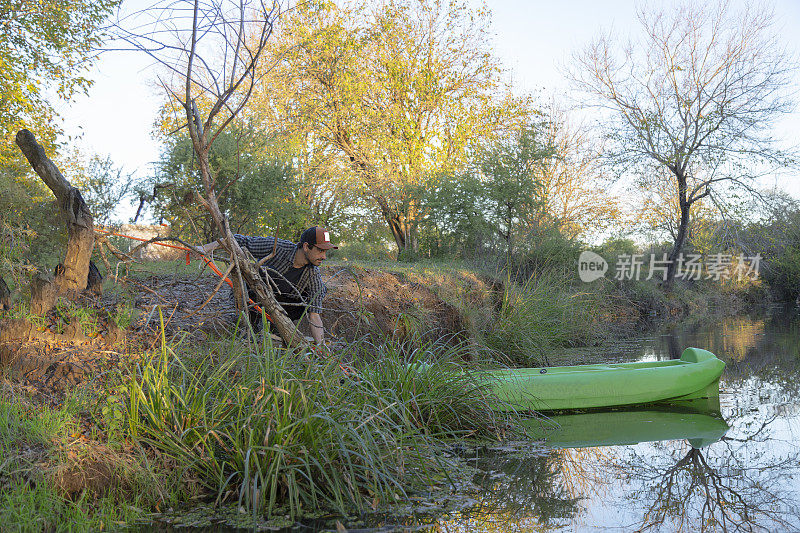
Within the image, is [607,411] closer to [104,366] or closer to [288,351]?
[288,351]

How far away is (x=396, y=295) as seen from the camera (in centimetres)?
938

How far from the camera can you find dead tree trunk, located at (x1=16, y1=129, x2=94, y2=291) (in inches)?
212

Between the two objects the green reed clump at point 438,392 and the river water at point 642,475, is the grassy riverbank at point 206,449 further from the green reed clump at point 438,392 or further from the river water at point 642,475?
the green reed clump at point 438,392

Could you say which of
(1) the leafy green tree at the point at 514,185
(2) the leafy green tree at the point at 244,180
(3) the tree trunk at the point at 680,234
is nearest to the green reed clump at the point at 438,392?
(2) the leafy green tree at the point at 244,180

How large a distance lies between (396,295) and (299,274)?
3360 millimetres

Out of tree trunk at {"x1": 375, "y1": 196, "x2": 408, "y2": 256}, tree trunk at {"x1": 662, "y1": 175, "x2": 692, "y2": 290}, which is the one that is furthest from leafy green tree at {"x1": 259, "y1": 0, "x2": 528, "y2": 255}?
tree trunk at {"x1": 662, "y1": 175, "x2": 692, "y2": 290}

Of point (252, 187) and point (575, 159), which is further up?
point (575, 159)

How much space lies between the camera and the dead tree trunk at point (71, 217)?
5.38 metres

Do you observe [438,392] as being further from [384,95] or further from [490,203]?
[384,95]

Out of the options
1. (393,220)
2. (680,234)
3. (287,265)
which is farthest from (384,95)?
(287,265)

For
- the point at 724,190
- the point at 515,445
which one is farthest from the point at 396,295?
the point at 724,190

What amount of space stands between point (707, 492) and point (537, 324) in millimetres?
5661

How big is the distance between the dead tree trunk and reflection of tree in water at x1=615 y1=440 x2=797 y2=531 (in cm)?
461

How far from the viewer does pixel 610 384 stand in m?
6.90
